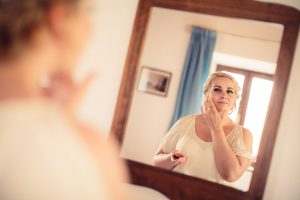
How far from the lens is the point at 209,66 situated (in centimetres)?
93

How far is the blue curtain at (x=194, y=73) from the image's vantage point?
3.05 ft

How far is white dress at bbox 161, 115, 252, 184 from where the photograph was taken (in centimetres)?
90

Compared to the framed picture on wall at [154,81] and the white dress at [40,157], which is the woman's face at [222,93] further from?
the white dress at [40,157]

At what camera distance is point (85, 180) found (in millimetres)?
442

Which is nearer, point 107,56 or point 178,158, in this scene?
point 178,158

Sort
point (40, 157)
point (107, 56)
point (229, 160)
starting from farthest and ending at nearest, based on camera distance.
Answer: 1. point (107, 56)
2. point (229, 160)
3. point (40, 157)

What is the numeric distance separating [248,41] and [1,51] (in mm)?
698

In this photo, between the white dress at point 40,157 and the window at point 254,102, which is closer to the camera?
the white dress at point 40,157

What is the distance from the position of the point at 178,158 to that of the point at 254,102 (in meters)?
0.27

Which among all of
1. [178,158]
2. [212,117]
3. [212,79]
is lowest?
[178,158]

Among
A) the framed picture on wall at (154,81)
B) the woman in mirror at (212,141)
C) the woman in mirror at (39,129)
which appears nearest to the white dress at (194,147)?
the woman in mirror at (212,141)

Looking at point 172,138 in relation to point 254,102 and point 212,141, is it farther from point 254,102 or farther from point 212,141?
point 254,102

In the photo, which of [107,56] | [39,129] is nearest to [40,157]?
[39,129]

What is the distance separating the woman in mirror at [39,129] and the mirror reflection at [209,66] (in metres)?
0.46
